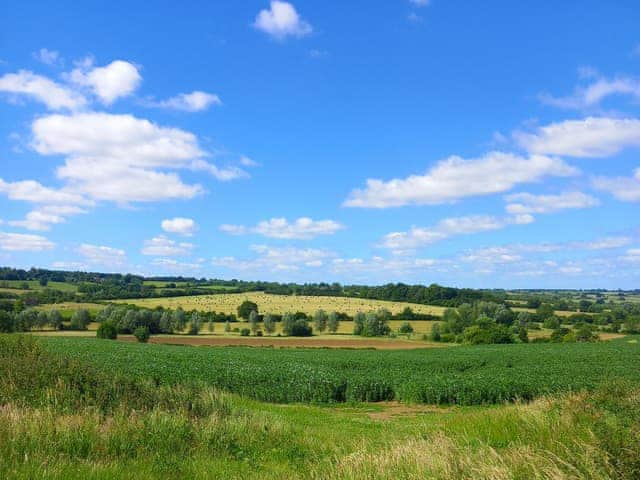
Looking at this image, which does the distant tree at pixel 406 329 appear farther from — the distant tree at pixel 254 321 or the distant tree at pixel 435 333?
the distant tree at pixel 254 321

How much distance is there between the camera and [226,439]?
9.42 m

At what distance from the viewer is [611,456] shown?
5.73 m

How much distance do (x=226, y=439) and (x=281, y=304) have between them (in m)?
115

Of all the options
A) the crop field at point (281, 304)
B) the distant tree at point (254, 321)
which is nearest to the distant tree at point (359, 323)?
the crop field at point (281, 304)

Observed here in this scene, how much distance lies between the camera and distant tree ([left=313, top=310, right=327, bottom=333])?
9919 centimetres

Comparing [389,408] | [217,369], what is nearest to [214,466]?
[389,408]

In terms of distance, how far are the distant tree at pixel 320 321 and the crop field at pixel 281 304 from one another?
800 cm

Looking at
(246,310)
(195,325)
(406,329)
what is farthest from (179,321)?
(406,329)

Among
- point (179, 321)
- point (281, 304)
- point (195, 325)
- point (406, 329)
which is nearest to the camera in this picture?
point (195, 325)

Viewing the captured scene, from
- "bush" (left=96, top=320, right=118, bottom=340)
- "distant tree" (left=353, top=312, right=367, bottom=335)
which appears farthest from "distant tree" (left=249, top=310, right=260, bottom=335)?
"bush" (left=96, top=320, right=118, bottom=340)

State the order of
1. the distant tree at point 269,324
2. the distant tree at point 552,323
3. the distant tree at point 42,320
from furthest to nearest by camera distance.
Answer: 1. the distant tree at point 552,323
2. the distant tree at point 269,324
3. the distant tree at point 42,320

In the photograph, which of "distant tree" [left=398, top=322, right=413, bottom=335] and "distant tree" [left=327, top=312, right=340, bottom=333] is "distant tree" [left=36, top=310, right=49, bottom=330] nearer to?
"distant tree" [left=327, top=312, right=340, bottom=333]

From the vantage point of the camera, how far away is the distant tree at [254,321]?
93.9 meters

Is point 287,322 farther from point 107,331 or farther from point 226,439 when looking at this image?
point 226,439
